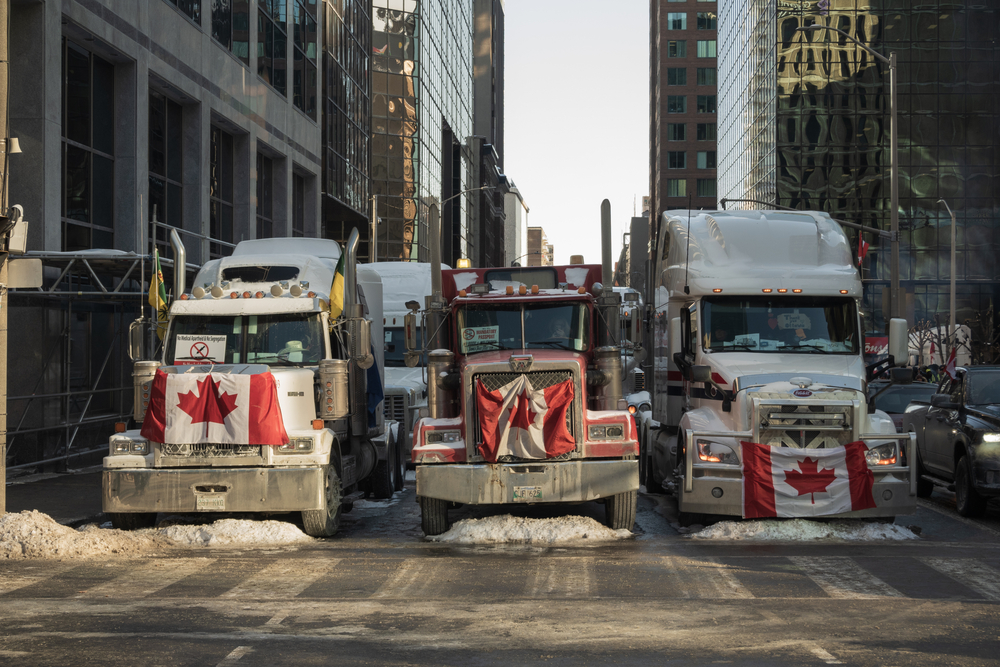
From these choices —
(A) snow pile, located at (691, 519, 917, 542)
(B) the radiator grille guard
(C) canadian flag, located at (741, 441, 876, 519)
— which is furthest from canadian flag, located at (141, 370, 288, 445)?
(C) canadian flag, located at (741, 441, 876, 519)

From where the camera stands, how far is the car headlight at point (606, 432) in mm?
12898

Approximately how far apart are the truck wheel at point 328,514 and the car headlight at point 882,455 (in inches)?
246

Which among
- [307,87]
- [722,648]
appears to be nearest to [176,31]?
[307,87]

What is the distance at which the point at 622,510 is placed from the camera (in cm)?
1302

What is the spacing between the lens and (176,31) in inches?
1099

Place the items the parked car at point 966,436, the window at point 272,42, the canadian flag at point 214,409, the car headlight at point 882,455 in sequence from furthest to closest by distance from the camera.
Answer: the window at point 272,42
the parked car at point 966,436
the car headlight at point 882,455
the canadian flag at point 214,409

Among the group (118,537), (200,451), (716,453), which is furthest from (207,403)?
(716,453)

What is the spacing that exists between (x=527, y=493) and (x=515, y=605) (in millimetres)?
3650

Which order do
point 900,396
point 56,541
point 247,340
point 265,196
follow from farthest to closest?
point 265,196, point 900,396, point 247,340, point 56,541

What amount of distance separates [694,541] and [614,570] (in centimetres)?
234

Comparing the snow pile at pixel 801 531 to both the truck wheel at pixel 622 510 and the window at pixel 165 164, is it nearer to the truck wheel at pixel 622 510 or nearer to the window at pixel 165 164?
the truck wheel at pixel 622 510

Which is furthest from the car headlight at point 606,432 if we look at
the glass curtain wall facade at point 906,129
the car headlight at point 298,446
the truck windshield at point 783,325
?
the glass curtain wall facade at point 906,129

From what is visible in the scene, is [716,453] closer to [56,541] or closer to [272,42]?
[56,541]

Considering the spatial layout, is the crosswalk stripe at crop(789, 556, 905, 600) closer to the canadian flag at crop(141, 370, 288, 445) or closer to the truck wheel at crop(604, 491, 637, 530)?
the truck wheel at crop(604, 491, 637, 530)
